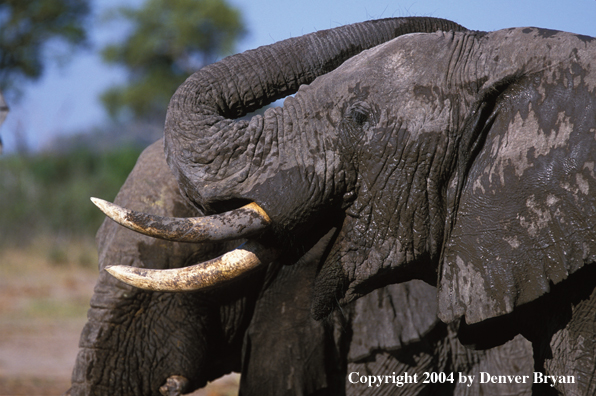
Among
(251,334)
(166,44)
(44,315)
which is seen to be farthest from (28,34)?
(251,334)

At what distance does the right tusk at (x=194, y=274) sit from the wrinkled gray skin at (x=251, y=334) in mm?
991

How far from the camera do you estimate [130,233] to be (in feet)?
10.8

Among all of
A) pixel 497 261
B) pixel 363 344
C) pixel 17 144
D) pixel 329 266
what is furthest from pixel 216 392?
pixel 17 144

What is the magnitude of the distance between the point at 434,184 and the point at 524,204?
0.30 meters

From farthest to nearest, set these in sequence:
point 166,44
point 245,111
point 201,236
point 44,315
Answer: point 166,44 → point 44,315 → point 245,111 → point 201,236

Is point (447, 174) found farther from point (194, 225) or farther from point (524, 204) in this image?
point (194, 225)

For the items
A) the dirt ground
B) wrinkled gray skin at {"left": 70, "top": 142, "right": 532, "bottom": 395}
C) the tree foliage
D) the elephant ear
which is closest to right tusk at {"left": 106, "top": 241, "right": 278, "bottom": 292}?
the elephant ear

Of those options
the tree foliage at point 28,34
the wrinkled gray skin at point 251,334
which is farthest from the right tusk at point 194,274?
the tree foliage at point 28,34

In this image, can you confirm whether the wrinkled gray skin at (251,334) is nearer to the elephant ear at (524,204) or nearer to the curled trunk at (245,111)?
the curled trunk at (245,111)

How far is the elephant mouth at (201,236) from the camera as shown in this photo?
7.09ft

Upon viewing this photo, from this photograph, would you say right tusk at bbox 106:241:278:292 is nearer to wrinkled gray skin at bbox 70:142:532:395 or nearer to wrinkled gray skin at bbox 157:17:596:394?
wrinkled gray skin at bbox 157:17:596:394

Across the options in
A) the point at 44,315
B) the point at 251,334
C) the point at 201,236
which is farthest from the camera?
the point at 44,315

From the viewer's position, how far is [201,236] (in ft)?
7.12

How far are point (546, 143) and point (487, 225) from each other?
29 cm
